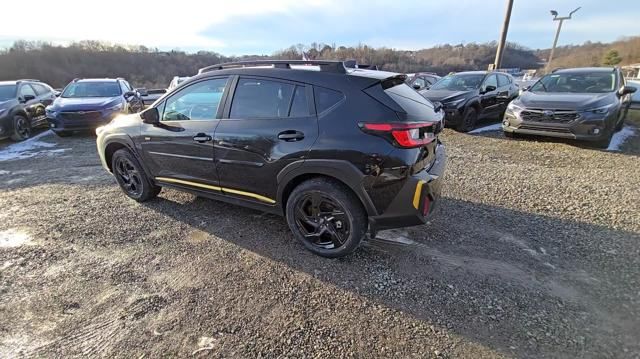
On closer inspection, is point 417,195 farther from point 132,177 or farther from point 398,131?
point 132,177

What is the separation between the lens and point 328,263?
2.92 meters

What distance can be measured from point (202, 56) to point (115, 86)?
2663 inches

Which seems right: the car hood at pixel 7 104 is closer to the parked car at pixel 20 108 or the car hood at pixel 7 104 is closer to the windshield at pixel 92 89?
the parked car at pixel 20 108

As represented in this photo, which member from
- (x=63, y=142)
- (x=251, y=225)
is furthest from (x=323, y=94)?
(x=63, y=142)

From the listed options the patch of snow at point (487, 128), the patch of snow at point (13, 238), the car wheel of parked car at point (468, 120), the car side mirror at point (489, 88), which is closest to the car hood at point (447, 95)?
the car wheel of parked car at point (468, 120)

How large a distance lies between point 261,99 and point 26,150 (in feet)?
26.1

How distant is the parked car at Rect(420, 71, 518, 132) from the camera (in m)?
8.03

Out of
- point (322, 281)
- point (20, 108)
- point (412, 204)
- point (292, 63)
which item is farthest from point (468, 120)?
point (20, 108)

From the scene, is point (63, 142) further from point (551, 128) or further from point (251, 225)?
point (551, 128)

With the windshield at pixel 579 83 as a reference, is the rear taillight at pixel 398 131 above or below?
below

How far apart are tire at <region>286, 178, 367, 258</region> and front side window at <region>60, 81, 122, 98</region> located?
9017 millimetres

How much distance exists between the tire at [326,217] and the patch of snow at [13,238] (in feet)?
9.55

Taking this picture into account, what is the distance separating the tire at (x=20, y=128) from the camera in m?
8.31

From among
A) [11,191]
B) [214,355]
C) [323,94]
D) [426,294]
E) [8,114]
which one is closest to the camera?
[214,355]
